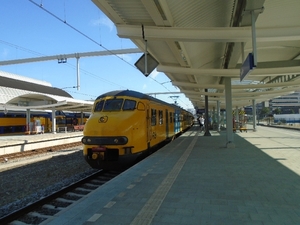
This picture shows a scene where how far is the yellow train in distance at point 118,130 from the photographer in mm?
8375

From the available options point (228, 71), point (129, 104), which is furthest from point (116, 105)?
point (228, 71)

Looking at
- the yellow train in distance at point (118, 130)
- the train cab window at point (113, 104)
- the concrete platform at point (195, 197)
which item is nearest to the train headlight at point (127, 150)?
the yellow train in distance at point (118, 130)

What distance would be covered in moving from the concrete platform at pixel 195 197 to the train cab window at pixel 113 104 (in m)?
2.48

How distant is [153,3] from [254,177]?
480 centimetres

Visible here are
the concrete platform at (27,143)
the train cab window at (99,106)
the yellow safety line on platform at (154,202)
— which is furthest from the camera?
the concrete platform at (27,143)

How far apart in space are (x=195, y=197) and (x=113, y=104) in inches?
215

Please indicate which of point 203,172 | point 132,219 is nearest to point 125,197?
point 132,219

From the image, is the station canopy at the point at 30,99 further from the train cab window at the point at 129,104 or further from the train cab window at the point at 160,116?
the train cab window at the point at 129,104

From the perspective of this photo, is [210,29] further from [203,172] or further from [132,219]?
[132,219]

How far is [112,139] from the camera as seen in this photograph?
8359mm

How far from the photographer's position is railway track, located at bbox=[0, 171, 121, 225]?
17.3 feet

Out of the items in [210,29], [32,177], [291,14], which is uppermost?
[291,14]

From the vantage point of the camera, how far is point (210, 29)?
7426 mm

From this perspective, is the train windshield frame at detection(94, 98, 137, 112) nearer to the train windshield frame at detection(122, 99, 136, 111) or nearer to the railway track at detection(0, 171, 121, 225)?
the train windshield frame at detection(122, 99, 136, 111)
